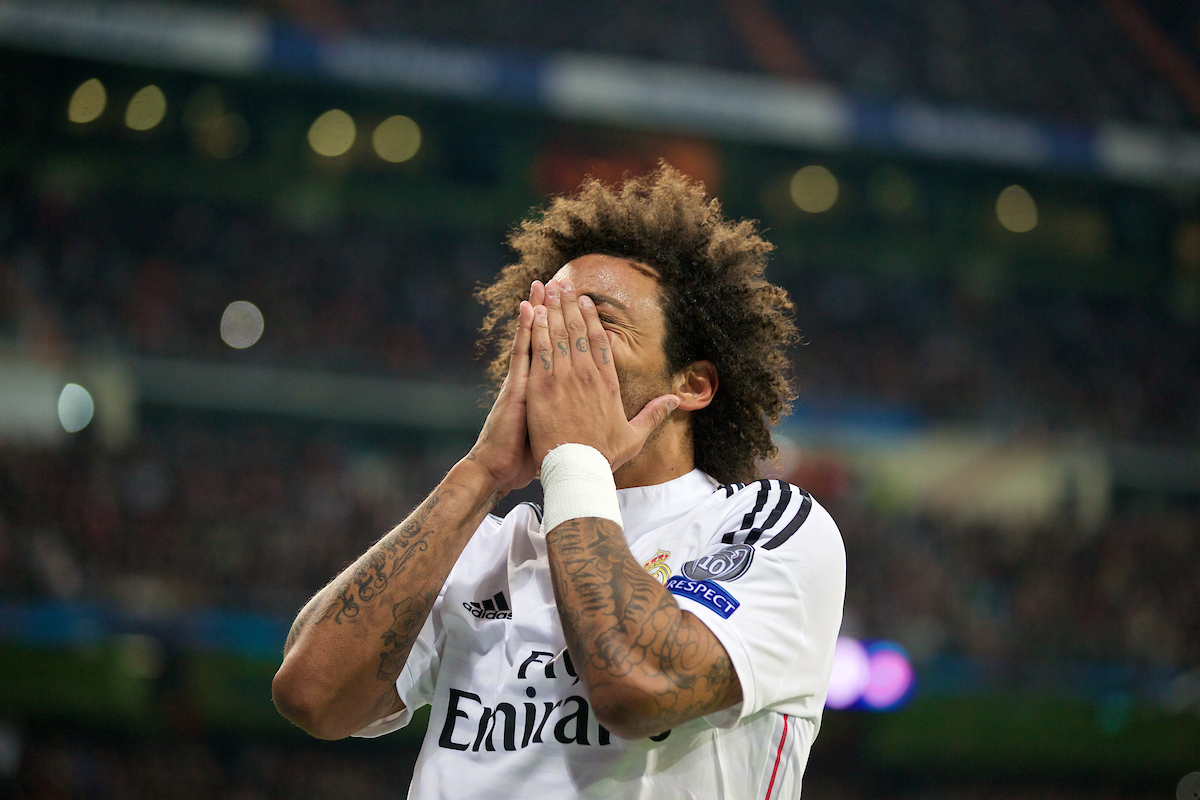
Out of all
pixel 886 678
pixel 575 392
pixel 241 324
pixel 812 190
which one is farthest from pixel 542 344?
pixel 812 190

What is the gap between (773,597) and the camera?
2.20 metres

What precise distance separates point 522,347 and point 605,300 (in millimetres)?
365

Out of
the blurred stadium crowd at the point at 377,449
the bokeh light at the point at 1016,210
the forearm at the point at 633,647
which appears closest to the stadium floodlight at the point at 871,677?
the blurred stadium crowd at the point at 377,449

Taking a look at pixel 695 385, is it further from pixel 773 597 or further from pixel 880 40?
pixel 880 40

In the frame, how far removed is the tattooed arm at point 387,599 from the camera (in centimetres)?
235

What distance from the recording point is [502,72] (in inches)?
763

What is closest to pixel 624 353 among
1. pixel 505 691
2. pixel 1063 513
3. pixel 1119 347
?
pixel 505 691

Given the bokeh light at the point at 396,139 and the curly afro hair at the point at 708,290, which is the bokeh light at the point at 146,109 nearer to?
the bokeh light at the point at 396,139

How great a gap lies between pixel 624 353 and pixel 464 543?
0.67 meters

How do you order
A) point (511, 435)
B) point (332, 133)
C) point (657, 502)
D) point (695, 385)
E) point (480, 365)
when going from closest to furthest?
point (511, 435) < point (657, 502) < point (695, 385) < point (480, 365) < point (332, 133)

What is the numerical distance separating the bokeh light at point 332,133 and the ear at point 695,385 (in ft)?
67.7

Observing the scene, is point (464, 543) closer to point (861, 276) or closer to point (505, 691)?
point (505, 691)

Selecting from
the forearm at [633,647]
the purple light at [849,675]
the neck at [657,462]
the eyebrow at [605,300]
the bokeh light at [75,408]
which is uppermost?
the bokeh light at [75,408]

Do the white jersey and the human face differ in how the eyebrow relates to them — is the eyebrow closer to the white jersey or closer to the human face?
the human face
